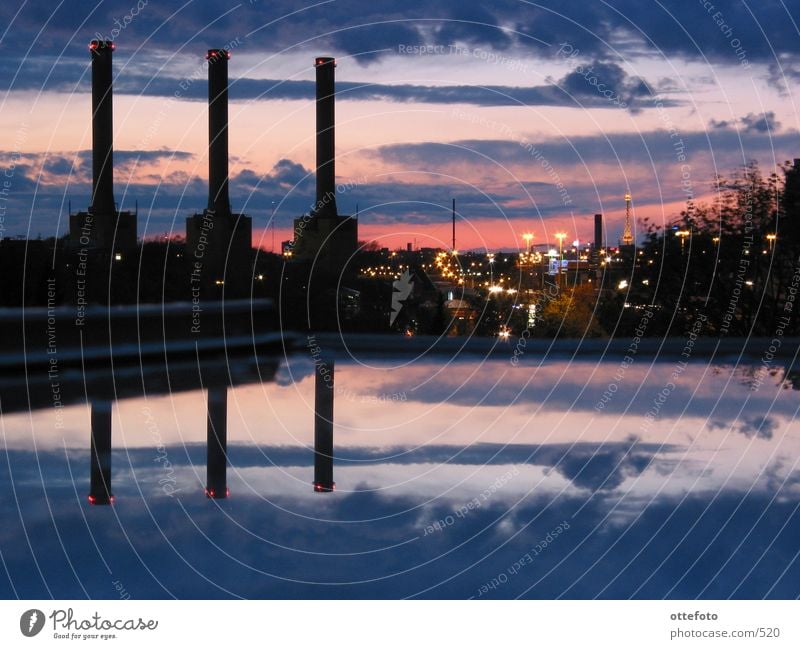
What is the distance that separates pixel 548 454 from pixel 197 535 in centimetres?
217

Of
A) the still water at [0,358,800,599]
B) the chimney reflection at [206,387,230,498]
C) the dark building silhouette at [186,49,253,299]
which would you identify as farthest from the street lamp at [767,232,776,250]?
the dark building silhouette at [186,49,253,299]

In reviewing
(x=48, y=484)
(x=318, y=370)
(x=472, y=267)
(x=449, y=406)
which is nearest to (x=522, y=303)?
(x=472, y=267)

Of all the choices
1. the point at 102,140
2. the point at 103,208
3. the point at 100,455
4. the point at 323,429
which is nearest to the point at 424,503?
the point at 100,455

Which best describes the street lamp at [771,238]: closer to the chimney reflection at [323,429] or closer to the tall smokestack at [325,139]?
the chimney reflection at [323,429]

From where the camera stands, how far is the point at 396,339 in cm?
1153

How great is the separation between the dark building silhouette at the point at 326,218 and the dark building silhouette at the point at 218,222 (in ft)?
6.93

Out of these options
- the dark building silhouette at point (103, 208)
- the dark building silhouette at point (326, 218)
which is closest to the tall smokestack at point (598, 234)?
the dark building silhouette at point (326, 218)

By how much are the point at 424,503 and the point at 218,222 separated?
76.9ft

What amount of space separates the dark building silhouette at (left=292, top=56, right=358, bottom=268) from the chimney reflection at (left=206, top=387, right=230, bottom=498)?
66.9 ft

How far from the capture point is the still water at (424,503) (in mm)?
3553

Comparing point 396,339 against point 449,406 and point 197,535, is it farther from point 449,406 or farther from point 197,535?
point 197,535

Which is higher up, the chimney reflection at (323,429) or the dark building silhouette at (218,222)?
the dark building silhouette at (218,222)

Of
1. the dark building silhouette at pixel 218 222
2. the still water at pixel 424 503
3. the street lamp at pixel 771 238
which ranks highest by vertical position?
the dark building silhouette at pixel 218 222

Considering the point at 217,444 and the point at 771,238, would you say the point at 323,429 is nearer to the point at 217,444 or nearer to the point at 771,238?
the point at 217,444
